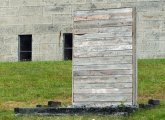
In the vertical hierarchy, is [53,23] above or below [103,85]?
above

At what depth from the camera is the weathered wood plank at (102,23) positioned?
14.8 meters

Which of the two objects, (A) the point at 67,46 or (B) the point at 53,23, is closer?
(B) the point at 53,23

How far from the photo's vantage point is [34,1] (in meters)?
33.9

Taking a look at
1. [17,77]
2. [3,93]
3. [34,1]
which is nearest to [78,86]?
[3,93]

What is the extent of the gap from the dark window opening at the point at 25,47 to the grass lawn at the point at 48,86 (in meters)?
7.94

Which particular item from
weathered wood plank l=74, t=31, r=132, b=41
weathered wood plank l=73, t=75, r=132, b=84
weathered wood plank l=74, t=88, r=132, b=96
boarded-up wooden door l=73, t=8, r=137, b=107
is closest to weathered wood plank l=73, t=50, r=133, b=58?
boarded-up wooden door l=73, t=8, r=137, b=107

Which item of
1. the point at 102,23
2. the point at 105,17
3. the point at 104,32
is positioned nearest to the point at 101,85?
the point at 104,32

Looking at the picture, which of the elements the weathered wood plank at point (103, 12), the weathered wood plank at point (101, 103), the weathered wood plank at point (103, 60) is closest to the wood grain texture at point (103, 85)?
the weathered wood plank at point (101, 103)

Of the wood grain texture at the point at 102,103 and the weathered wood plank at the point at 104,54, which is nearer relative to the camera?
the wood grain texture at the point at 102,103

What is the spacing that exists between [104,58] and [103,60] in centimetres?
5

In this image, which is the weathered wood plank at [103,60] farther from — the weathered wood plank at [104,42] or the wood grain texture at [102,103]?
the wood grain texture at [102,103]

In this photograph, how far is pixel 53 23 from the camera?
33.6 metres

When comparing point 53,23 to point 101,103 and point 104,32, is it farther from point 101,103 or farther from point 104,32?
point 101,103

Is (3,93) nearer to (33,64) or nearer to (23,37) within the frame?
(33,64)
